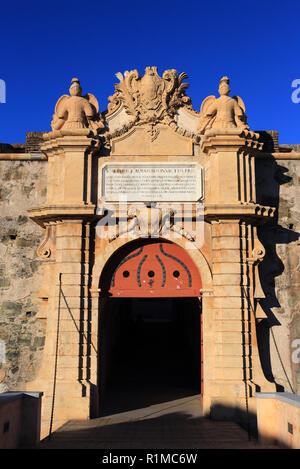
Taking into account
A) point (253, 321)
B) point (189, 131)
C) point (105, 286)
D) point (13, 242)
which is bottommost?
point (253, 321)

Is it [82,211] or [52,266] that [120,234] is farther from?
[52,266]

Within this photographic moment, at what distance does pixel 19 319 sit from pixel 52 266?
1.74 meters

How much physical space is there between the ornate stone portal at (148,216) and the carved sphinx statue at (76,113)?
3 centimetres

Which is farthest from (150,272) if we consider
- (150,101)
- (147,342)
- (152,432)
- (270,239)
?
(147,342)

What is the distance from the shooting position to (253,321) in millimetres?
9391

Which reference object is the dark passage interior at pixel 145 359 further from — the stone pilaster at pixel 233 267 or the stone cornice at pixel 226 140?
the stone cornice at pixel 226 140

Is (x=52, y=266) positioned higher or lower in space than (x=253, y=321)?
higher

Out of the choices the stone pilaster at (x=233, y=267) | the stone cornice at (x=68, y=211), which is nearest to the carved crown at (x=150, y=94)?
the stone pilaster at (x=233, y=267)

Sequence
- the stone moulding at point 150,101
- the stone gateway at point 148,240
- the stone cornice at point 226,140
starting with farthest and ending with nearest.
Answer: the stone moulding at point 150,101
the stone cornice at point 226,140
the stone gateway at point 148,240

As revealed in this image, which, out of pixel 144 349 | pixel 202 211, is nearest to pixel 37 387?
pixel 202 211

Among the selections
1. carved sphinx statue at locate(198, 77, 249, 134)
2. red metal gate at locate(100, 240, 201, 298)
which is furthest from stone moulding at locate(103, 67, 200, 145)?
red metal gate at locate(100, 240, 201, 298)

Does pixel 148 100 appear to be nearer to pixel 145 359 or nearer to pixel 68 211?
pixel 68 211

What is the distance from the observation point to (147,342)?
19141 millimetres

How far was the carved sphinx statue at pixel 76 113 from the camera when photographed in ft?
33.0
